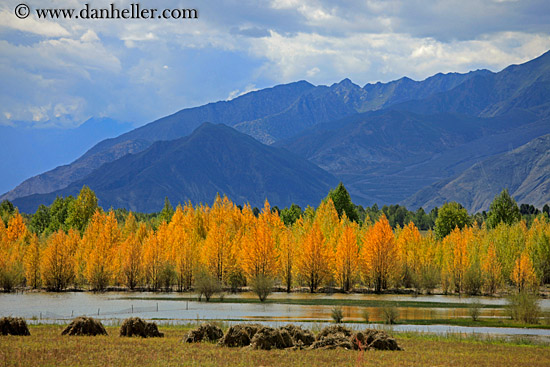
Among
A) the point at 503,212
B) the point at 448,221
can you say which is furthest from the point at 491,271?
the point at 503,212

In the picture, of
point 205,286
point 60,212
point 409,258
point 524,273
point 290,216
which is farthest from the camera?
point 290,216

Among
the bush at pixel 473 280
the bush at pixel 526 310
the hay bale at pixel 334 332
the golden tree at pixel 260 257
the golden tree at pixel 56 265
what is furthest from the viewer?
the golden tree at pixel 56 265

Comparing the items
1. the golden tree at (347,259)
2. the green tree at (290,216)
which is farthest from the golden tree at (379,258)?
the green tree at (290,216)

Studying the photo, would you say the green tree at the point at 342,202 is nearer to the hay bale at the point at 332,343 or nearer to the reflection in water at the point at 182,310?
the reflection in water at the point at 182,310

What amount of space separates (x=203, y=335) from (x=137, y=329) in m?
4.52

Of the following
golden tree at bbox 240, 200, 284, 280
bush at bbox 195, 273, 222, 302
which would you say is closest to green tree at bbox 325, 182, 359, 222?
golden tree at bbox 240, 200, 284, 280

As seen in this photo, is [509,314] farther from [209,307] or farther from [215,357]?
[215,357]

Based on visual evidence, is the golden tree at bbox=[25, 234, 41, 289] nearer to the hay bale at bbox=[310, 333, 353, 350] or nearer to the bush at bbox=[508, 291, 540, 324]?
the bush at bbox=[508, 291, 540, 324]

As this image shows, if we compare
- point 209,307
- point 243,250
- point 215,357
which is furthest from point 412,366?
point 243,250

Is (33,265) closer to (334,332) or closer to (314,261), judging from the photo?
(314,261)

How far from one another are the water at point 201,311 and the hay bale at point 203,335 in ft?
39.5

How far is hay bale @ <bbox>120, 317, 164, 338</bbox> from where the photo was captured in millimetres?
40844

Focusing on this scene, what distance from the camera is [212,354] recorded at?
34562 mm

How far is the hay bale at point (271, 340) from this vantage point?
36562 mm
